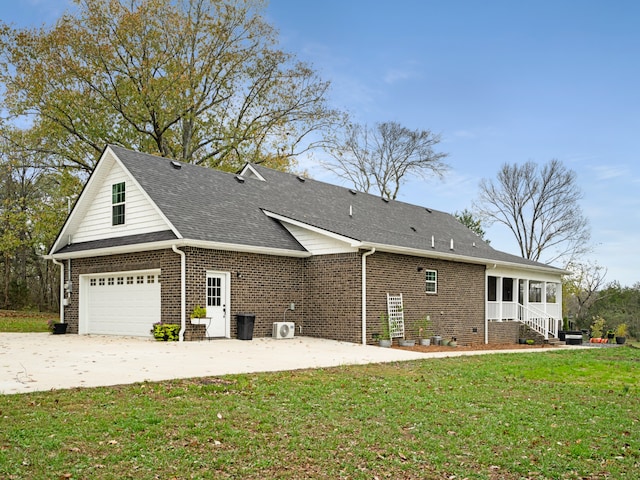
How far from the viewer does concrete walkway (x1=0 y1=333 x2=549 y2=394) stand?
10398 millimetres

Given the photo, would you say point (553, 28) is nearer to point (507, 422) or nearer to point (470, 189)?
point (507, 422)

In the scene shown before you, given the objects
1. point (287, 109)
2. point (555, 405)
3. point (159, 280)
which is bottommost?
point (555, 405)

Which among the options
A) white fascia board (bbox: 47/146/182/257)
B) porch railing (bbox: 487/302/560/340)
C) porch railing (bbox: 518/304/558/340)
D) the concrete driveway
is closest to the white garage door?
the concrete driveway

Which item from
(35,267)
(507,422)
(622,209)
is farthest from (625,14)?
(35,267)

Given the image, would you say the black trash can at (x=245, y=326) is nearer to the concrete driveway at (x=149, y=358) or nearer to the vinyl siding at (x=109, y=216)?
the concrete driveway at (x=149, y=358)

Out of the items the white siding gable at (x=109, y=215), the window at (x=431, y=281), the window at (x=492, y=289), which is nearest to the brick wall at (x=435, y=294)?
the window at (x=431, y=281)

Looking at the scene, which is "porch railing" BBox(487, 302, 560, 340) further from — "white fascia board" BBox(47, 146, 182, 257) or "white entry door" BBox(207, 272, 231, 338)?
"white fascia board" BBox(47, 146, 182, 257)

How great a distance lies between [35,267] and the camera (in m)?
44.2

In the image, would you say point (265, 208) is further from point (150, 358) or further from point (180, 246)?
point (150, 358)

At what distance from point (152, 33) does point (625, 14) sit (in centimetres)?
2298

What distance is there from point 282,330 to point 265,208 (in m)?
4.75

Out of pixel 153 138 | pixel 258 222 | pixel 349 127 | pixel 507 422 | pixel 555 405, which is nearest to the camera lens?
pixel 507 422

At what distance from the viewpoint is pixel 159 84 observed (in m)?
31.8

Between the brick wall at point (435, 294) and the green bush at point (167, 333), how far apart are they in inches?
221
